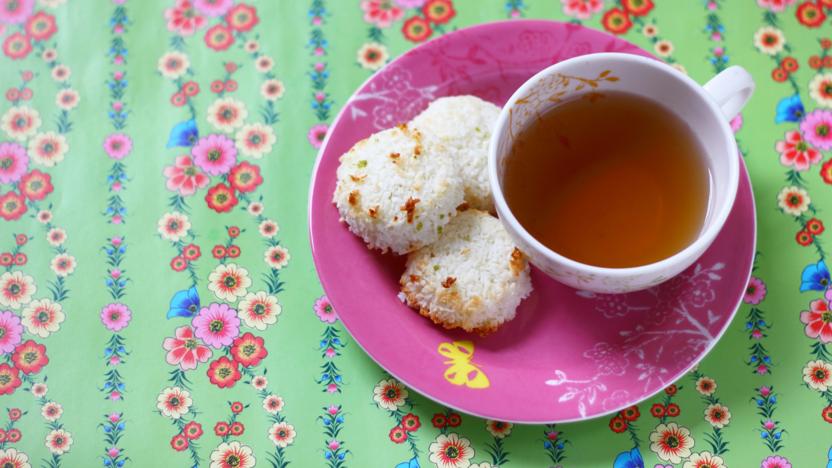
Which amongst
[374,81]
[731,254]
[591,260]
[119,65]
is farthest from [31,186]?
[731,254]

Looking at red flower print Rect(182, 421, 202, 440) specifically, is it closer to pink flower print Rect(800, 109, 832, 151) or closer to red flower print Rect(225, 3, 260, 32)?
red flower print Rect(225, 3, 260, 32)

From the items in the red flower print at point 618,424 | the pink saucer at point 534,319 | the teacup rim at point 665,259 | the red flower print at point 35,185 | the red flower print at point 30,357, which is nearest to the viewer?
the teacup rim at point 665,259

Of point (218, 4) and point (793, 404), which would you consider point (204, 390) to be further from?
point (793, 404)

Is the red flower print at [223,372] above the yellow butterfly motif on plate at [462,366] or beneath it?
above

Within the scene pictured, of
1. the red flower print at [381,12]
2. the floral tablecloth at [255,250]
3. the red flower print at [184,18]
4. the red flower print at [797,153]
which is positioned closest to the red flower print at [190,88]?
the floral tablecloth at [255,250]

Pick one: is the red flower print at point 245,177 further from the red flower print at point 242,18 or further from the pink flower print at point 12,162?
the pink flower print at point 12,162

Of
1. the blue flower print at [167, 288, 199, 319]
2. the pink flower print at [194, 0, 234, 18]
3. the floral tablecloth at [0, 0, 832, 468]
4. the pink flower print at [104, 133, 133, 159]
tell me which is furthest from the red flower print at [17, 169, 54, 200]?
the pink flower print at [194, 0, 234, 18]
